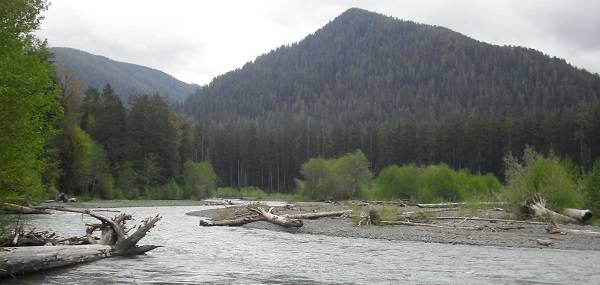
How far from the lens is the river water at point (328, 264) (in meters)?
17.2

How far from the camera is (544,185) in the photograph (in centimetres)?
3753

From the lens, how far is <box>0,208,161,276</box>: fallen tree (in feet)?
53.5

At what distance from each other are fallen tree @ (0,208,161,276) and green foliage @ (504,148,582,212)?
27.5 m

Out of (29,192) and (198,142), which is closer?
(29,192)

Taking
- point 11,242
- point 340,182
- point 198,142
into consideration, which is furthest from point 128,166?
point 11,242

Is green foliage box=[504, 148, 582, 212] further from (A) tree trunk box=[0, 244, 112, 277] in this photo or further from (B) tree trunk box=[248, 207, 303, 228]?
(A) tree trunk box=[0, 244, 112, 277]

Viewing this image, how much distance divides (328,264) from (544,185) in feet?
78.5

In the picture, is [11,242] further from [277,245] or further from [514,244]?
[514,244]

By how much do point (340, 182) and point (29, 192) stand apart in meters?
66.2

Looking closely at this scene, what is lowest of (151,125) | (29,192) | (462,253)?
(462,253)

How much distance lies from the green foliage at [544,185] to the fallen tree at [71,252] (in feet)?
90.3

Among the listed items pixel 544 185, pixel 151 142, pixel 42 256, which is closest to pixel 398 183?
pixel 544 185

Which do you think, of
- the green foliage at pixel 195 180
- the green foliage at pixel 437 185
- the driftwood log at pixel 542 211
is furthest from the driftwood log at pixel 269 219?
the green foliage at pixel 195 180

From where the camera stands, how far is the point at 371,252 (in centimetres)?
A: 2433
